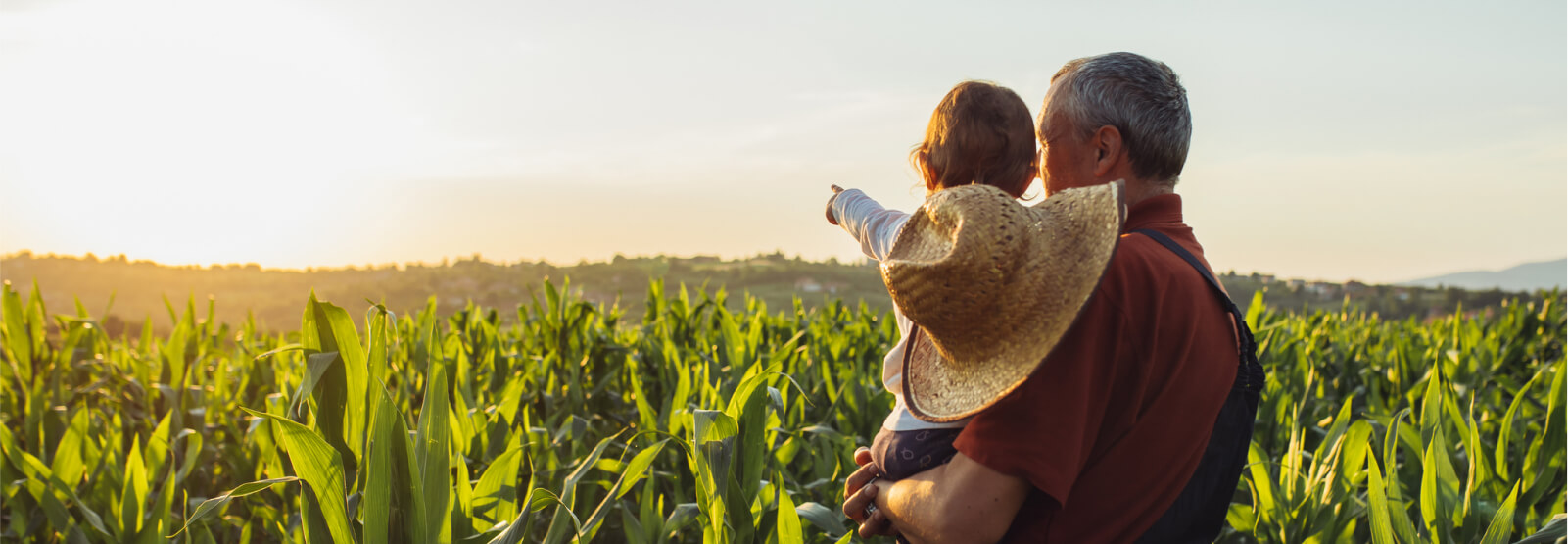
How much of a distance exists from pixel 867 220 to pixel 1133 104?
0.45 meters

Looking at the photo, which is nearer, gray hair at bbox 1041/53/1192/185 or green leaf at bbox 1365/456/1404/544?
gray hair at bbox 1041/53/1192/185

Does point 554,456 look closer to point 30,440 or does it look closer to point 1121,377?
point 1121,377

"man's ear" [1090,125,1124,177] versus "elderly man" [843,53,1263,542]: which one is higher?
"man's ear" [1090,125,1124,177]

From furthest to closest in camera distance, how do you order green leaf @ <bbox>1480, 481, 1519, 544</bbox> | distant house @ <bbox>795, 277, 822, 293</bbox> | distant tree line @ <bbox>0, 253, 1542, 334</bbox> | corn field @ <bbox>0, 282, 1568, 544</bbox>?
1. distant house @ <bbox>795, 277, 822, 293</bbox>
2. distant tree line @ <bbox>0, 253, 1542, 334</bbox>
3. green leaf @ <bbox>1480, 481, 1519, 544</bbox>
4. corn field @ <bbox>0, 282, 1568, 544</bbox>

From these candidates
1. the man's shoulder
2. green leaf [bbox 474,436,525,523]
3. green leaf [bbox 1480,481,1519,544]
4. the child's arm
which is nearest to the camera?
the man's shoulder

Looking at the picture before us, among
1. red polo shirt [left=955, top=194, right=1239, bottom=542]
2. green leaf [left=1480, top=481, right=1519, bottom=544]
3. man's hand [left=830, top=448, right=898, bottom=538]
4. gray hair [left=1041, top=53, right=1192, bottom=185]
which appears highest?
gray hair [left=1041, top=53, right=1192, bottom=185]

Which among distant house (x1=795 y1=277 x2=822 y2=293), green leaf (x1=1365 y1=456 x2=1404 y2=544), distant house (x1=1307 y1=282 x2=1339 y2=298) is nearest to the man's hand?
green leaf (x1=1365 y1=456 x2=1404 y2=544)

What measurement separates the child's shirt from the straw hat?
182 mm

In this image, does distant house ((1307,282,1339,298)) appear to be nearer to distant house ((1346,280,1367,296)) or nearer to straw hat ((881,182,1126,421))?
distant house ((1346,280,1367,296))

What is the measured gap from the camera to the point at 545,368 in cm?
379

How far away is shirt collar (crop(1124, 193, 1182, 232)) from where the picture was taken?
1.30 meters

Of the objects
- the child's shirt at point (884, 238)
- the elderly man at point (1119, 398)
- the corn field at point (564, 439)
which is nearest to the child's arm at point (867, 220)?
the child's shirt at point (884, 238)

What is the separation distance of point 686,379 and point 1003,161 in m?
1.44

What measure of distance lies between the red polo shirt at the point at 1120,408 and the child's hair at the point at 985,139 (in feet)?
0.65
